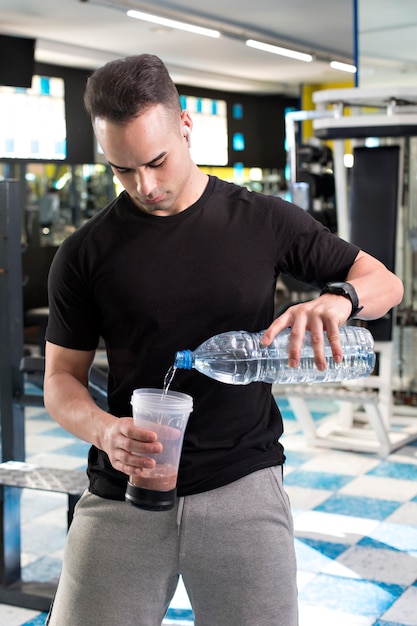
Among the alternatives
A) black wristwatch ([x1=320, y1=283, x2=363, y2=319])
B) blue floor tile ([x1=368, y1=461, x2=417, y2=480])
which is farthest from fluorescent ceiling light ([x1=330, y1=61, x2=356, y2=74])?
black wristwatch ([x1=320, y1=283, x2=363, y2=319])

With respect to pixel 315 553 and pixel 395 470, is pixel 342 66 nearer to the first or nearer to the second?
pixel 395 470

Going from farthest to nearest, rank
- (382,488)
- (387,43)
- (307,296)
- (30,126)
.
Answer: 1. (30,126)
2. (307,296)
3. (387,43)
4. (382,488)

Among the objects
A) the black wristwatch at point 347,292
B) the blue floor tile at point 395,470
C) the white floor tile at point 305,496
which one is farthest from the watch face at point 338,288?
the blue floor tile at point 395,470

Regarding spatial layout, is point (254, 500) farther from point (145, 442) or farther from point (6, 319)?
point (6, 319)

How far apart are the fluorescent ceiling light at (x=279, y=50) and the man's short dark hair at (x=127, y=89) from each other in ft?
34.6

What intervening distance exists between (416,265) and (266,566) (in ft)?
16.8

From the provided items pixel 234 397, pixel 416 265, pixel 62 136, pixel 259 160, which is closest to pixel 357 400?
pixel 416 265

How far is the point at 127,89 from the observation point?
1388mm

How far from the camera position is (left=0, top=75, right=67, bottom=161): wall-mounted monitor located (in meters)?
10.0

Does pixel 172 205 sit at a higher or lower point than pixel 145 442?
higher

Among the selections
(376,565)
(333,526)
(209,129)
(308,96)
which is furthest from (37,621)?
(308,96)

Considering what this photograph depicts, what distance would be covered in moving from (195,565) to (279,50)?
38.3 feet

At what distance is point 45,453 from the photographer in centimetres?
543

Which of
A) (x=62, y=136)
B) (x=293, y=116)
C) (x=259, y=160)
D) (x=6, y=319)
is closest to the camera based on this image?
(x=6, y=319)
